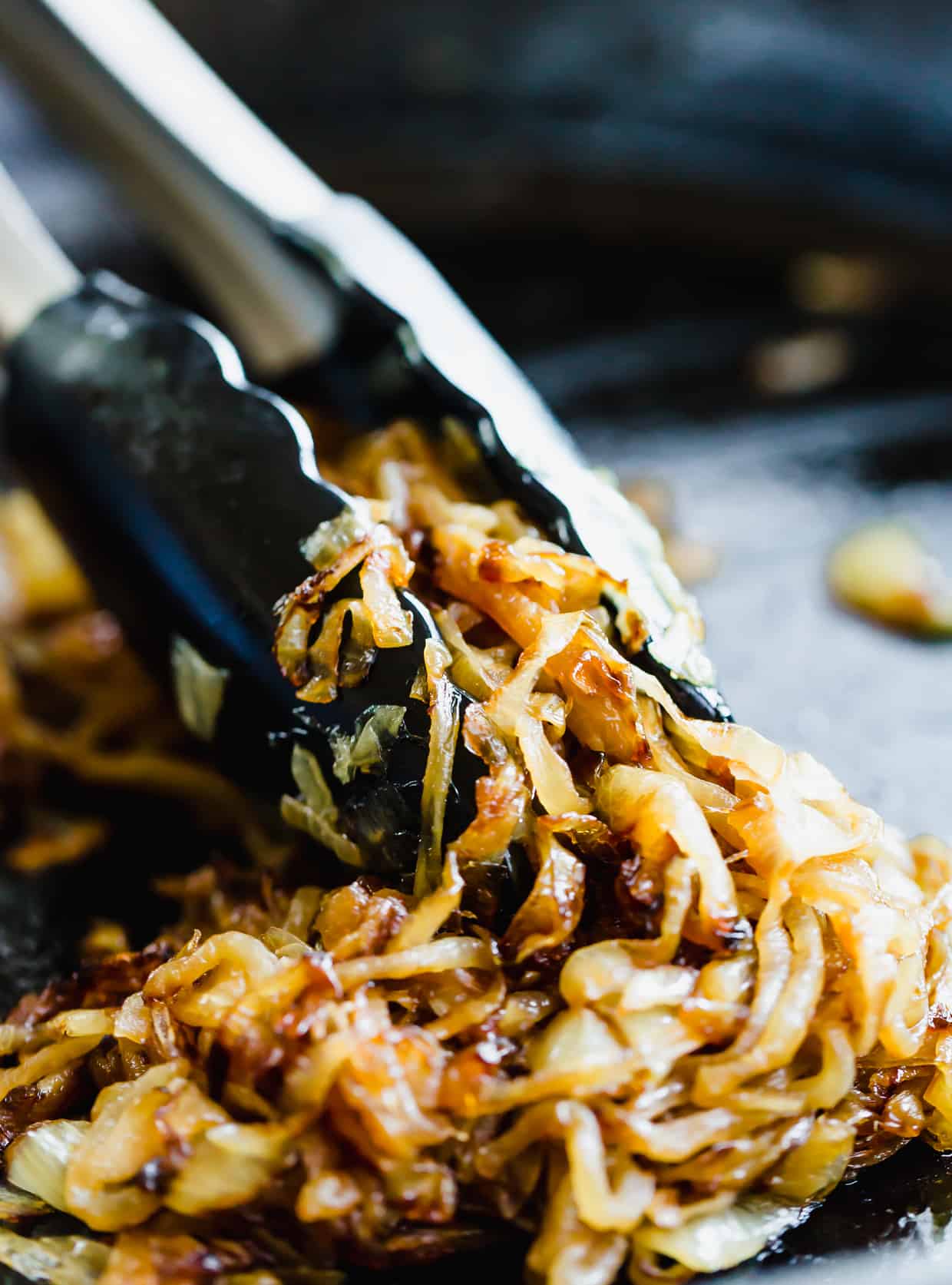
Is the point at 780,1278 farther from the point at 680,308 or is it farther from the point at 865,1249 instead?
the point at 680,308

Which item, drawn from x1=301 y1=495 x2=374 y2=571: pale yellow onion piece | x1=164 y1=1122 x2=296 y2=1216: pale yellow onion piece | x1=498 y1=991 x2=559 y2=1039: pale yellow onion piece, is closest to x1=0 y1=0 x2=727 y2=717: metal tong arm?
x1=301 y1=495 x2=374 y2=571: pale yellow onion piece

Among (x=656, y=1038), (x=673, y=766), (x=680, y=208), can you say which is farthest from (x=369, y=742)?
(x=680, y=208)

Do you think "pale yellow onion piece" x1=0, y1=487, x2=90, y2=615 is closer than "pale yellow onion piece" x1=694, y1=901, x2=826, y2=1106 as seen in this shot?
No

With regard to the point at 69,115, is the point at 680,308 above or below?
below

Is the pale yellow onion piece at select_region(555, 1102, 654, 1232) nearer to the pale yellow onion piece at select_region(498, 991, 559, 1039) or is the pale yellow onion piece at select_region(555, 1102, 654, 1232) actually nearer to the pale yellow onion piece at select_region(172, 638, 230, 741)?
the pale yellow onion piece at select_region(498, 991, 559, 1039)

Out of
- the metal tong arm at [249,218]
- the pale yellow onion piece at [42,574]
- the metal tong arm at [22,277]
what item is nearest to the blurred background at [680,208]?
the metal tong arm at [249,218]

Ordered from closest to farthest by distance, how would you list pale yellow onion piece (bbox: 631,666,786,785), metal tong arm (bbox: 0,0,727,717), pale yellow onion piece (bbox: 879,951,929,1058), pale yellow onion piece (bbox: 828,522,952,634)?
pale yellow onion piece (bbox: 879,951,929,1058), pale yellow onion piece (bbox: 631,666,786,785), metal tong arm (bbox: 0,0,727,717), pale yellow onion piece (bbox: 828,522,952,634)

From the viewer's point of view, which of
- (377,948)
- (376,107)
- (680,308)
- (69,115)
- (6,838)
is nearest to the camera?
(377,948)

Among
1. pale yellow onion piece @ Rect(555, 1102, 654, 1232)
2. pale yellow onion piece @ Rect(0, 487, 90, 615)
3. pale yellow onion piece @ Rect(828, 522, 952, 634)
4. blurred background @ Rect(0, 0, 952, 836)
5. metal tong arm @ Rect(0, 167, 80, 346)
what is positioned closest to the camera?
pale yellow onion piece @ Rect(555, 1102, 654, 1232)

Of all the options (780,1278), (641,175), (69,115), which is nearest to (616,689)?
(780,1278)
